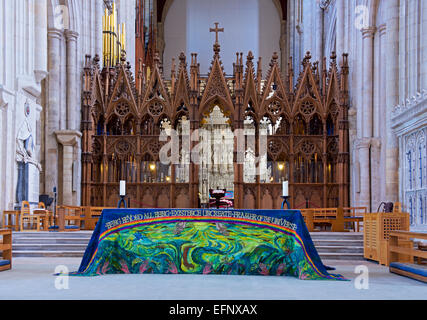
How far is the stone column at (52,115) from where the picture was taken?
14523mm

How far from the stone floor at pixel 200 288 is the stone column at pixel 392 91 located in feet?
18.9

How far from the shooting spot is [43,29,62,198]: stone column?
14.5 meters

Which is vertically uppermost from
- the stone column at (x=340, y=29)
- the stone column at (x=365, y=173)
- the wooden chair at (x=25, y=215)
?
the stone column at (x=340, y=29)

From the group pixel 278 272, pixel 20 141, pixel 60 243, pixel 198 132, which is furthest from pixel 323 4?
pixel 278 272

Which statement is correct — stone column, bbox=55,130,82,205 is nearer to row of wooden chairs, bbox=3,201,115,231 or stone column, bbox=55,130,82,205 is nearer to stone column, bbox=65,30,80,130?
stone column, bbox=65,30,80,130

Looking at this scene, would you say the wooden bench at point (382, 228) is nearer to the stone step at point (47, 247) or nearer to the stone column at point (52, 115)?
the stone step at point (47, 247)

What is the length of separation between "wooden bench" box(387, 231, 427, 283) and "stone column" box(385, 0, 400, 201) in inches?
172

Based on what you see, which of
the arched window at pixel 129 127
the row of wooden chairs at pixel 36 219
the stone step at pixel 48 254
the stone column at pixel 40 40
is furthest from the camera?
the arched window at pixel 129 127

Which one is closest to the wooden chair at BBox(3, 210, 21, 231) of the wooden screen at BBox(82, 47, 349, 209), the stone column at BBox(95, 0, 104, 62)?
the wooden screen at BBox(82, 47, 349, 209)

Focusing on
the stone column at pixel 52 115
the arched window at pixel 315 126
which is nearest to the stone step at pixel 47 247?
the stone column at pixel 52 115

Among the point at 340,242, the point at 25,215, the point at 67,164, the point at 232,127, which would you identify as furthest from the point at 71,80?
the point at 340,242

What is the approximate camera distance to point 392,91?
12039 mm

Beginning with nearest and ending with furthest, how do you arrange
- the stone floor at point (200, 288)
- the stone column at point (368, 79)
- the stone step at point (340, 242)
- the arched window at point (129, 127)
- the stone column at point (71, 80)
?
the stone floor at point (200, 288), the stone step at point (340, 242), the stone column at point (368, 79), the stone column at point (71, 80), the arched window at point (129, 127)

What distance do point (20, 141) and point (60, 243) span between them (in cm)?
304
